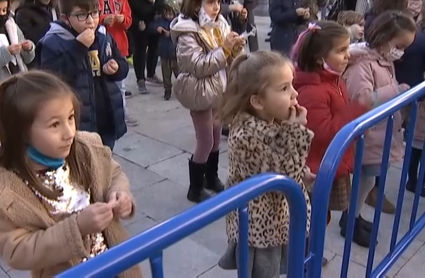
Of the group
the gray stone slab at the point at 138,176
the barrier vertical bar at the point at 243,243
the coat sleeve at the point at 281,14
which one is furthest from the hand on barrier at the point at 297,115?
the coat sleeve at the point at 281,14

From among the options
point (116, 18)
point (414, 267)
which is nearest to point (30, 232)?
point (414, 267)

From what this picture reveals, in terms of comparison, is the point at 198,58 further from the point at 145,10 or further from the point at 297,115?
the point at 145,10

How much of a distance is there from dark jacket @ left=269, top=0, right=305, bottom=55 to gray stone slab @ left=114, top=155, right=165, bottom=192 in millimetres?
2075

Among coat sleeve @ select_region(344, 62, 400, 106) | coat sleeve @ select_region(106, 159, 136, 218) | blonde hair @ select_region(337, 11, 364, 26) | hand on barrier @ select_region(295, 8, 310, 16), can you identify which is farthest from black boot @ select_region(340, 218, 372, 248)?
hand on barrier @ select_region(295, 8, 310, 16)

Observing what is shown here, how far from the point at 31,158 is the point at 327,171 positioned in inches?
40.1

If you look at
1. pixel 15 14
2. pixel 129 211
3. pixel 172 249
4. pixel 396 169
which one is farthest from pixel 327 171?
pixel 15 14

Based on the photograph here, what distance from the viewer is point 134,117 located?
5629mm

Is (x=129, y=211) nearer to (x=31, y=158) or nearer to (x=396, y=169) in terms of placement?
(x=31, y=158)

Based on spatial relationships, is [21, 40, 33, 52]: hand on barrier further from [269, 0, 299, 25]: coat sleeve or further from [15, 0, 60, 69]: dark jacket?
[269, 0, 299, 25]: coat sleeve

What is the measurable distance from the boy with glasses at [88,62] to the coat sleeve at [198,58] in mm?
447

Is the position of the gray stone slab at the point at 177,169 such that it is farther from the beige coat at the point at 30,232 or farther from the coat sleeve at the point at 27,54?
the beige coat at the point at 30,232

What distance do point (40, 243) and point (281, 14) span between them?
4422mm

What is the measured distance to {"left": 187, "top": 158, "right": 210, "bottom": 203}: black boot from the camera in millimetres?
3584

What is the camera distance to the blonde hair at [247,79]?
204cm
